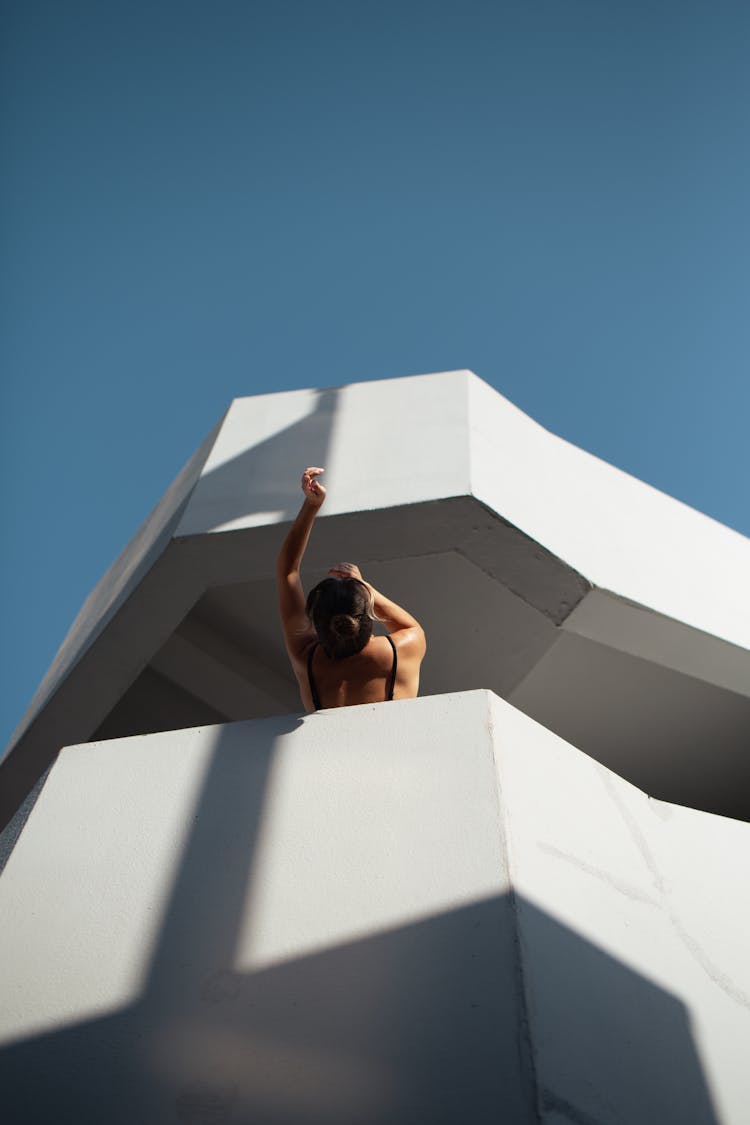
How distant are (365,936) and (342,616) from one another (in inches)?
42.6

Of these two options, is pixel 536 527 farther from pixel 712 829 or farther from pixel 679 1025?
pixel 679 1025

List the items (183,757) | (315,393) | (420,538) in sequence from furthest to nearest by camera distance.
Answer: (315,393), (420,538), (183,757)

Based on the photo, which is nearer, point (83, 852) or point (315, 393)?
point (83, 852)

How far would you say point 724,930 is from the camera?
233cm

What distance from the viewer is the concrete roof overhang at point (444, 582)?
15.0 feet

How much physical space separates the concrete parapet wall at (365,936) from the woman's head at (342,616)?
45 cm

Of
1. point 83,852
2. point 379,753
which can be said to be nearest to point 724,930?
point 379,753

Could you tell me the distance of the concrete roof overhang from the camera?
4586 millimetres

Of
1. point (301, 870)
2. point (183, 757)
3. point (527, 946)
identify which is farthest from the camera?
point (183, 757)

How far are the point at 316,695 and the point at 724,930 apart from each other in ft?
3.81

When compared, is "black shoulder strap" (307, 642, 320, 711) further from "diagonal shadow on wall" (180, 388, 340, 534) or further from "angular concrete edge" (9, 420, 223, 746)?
"angular concrete edge" (9, 420, 223, 746)

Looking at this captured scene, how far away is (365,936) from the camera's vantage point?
192cm

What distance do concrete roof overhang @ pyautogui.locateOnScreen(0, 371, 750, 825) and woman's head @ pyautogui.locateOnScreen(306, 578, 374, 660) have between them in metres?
1.57

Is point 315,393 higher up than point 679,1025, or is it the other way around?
point 315,393
